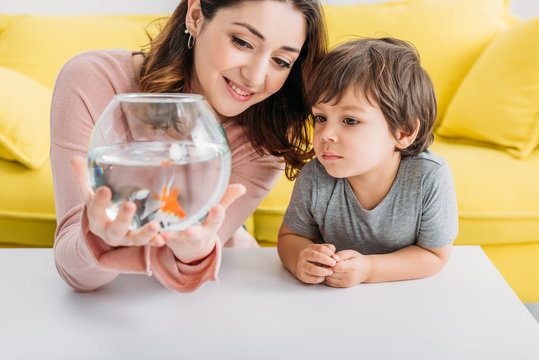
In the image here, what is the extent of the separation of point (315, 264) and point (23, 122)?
1.19m

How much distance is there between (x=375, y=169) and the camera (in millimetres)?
1208

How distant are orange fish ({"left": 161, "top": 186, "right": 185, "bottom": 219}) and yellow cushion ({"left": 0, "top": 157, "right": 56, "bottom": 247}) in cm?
118

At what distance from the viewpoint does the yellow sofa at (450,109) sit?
1.67 meters

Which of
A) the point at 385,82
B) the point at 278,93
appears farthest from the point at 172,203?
the point at 278,93

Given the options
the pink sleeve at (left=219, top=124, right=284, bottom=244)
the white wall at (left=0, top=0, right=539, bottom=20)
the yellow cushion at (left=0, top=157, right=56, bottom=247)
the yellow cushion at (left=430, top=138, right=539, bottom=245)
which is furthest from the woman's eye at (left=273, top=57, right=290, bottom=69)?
the white wall at (left=0, top=0, right=539, bottom=20)

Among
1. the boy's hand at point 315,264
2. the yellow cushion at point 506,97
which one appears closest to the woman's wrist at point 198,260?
the boy's hand at point 315,264

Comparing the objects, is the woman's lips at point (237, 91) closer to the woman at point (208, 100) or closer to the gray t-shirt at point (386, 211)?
the woman at point (208, 100)

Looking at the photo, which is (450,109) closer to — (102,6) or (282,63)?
(282,63)

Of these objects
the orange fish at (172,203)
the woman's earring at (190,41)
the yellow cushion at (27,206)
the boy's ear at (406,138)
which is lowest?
the yellow cushion at (27,206)

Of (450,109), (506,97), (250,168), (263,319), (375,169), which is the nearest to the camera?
(263,319)

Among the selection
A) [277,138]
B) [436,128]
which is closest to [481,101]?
[436,128]

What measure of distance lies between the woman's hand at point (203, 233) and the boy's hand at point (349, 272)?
24 cm

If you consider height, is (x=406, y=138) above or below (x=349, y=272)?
above

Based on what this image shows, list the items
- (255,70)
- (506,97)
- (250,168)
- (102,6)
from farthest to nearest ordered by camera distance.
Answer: (102,6) → (506,97) → (250,168) → (255,70)
